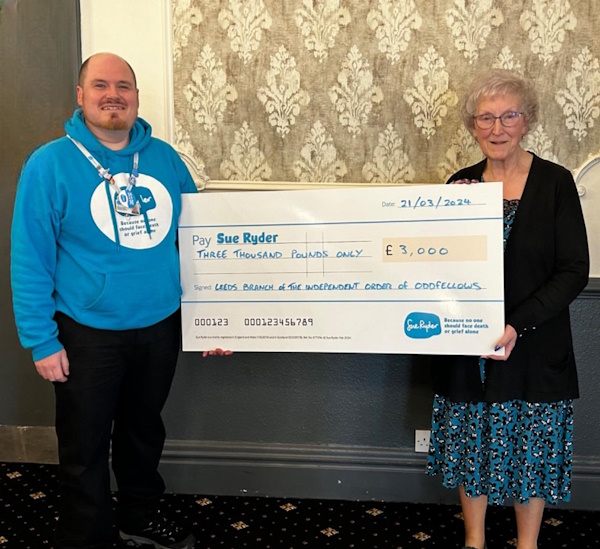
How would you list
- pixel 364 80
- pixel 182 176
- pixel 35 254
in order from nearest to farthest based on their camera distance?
1. pixel 35 254
2. pixel 182 176
3. pixel 364 80

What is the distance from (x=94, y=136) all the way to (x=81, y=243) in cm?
32

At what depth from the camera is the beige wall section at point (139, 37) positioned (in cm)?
239

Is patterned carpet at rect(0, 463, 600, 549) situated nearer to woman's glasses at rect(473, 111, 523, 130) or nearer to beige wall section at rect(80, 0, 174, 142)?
woman's glasses at rect(473, 111, 523, 130)

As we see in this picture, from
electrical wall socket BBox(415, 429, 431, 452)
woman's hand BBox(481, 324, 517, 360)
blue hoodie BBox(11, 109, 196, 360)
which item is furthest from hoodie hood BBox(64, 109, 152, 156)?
electrical wall socket BBox(415, 429, 431, 452)

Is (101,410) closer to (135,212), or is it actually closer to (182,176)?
(135,212)

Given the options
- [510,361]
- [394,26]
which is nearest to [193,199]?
[394,26]

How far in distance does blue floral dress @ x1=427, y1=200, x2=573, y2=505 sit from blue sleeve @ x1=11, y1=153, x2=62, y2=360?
4.14ft

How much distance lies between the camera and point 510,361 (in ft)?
6.41

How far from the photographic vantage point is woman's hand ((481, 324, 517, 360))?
6.30ft

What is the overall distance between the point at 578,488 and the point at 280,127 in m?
1.80

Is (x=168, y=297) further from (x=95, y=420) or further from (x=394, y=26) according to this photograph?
(x=394, y=26)

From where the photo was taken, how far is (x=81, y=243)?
1.89m

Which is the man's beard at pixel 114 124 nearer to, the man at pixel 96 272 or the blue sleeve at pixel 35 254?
the man at pixel 96 272

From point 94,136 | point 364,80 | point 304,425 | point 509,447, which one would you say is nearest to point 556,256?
point 509,447
